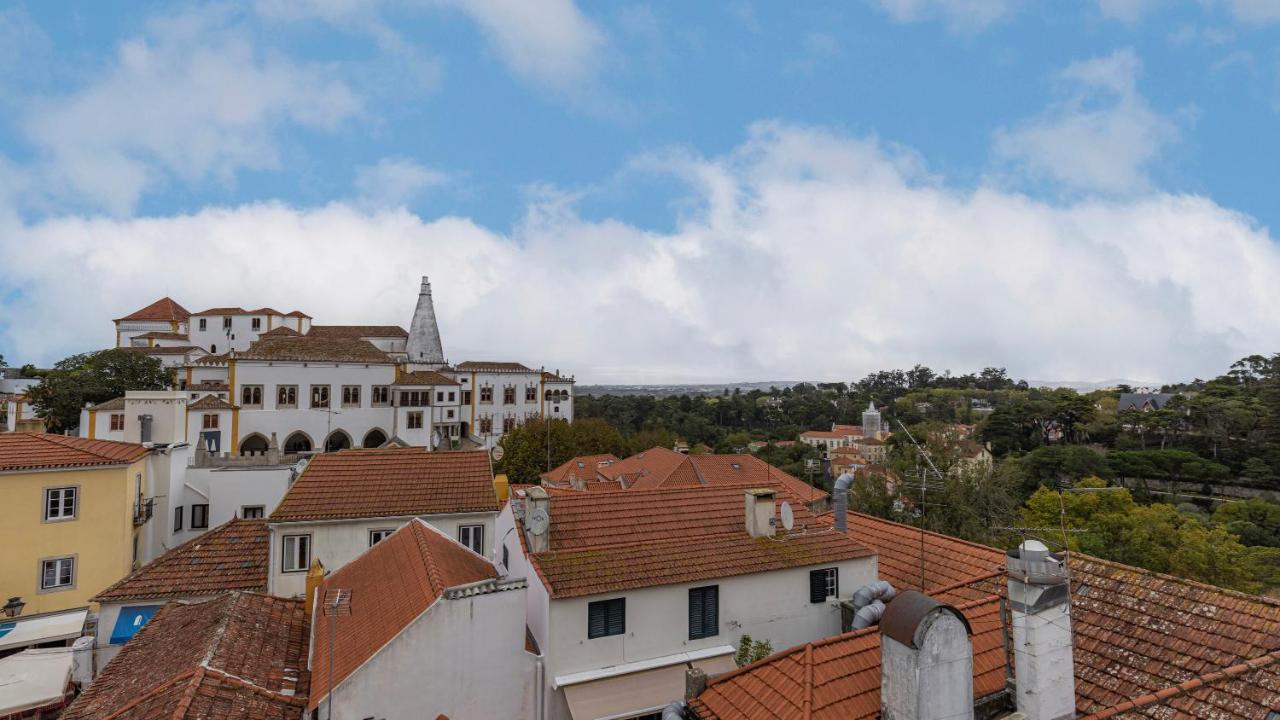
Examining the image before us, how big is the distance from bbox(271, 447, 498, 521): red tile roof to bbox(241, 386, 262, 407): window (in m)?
32.4

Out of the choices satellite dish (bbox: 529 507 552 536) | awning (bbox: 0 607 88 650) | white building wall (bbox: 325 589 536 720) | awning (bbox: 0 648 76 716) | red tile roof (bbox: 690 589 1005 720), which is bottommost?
awning (bbox: 0 607 88 650)

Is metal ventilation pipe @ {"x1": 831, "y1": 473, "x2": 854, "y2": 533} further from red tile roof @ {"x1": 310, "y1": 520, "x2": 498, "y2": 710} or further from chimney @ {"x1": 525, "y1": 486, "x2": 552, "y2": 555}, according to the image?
red tile roof @ {"x1": 310, "y1": 520, "x2": 498, "y2": 710}

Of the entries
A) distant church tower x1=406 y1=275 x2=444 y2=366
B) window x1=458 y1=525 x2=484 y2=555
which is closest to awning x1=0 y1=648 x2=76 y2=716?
window x1=458 y1=525 x2=484 y2=555

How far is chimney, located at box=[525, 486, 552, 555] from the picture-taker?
1124 centimetres

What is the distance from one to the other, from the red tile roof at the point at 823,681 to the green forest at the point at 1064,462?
1656 millimetres

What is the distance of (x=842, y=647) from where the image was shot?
7.71 metres

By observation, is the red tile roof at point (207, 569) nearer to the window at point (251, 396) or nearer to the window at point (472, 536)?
the window at point (472, 536)

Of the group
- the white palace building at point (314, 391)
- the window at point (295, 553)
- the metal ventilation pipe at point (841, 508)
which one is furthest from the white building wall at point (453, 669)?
the white palace building at point (314, 391)

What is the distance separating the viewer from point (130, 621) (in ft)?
43.4

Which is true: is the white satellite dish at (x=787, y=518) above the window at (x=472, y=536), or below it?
above

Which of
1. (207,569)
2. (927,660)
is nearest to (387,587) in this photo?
(207,569)

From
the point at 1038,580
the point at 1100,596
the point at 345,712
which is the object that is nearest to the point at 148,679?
the point at 345,712

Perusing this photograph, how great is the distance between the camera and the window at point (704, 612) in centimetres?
1137

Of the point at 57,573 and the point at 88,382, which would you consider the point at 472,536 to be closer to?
the point at 57,573
